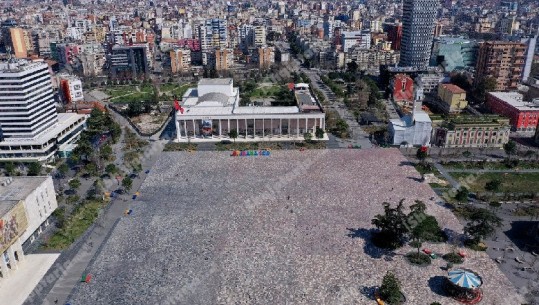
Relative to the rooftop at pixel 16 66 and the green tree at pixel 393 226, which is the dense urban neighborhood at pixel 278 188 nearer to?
the green tree at pixel 393 226

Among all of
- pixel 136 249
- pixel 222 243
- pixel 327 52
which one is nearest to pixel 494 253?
pixel 222 243

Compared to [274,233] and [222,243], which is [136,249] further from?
[274,233]

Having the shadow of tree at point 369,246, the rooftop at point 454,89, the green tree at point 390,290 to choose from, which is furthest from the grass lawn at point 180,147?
the rooftop at point 454,89

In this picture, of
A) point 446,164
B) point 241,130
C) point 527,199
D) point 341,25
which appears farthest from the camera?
point 341,25

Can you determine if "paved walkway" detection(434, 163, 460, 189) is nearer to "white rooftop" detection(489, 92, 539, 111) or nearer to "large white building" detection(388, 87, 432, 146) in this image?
"large white building" detection(388, 87, 432, 146)

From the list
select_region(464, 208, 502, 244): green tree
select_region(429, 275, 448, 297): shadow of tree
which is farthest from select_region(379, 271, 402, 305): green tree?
select_region(464, 208, 502, 244): green tree
